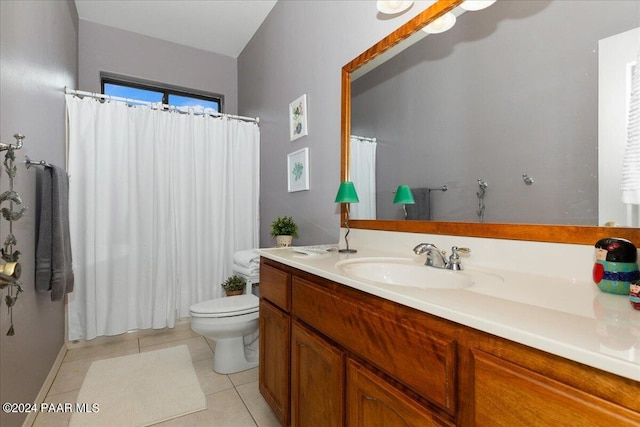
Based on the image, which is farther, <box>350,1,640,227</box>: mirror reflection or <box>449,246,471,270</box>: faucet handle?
<box>449,246,471,270</box>: faucet handle

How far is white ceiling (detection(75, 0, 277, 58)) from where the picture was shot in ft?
8.62

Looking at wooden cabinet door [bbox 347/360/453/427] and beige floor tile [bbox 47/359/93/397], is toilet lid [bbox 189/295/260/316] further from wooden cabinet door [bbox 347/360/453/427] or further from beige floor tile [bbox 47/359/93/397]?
wooden cabinet door [bbox 347/360/453/427]

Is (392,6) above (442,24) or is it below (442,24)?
above

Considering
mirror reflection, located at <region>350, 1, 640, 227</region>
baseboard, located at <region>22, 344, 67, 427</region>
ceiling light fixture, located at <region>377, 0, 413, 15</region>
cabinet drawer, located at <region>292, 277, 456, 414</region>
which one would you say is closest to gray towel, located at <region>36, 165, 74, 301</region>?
baseboard, located at <region>22, 344, 67, 427</region>

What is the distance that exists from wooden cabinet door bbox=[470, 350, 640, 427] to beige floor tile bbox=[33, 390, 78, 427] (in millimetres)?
2005

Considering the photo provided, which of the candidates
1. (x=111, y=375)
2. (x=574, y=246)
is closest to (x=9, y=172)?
(x=111, y=375)

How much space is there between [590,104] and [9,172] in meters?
2.07

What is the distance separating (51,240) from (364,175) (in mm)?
1819

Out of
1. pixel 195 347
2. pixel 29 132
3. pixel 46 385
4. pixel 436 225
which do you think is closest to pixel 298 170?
pixel 436 225

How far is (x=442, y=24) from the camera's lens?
1.25 m

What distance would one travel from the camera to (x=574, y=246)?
0.85 m

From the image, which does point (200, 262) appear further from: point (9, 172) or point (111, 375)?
point (9, 172)

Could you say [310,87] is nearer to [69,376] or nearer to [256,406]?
[256,406]

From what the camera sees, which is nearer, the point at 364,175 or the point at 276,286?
the point at 276,286
